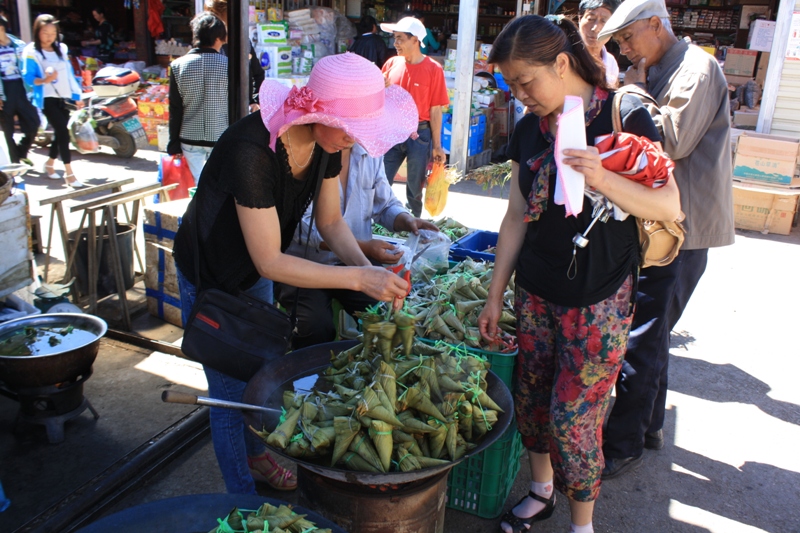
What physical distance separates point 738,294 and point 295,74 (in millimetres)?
6583

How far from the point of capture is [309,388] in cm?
219

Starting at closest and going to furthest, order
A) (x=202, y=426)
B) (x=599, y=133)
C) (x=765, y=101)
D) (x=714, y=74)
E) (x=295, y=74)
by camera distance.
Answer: (x=599, y=133)
(x=714, y=74)
(x=202, y=426)
(x=765, y=101)
(x=295, y=74)

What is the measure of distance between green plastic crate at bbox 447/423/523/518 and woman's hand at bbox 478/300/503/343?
424mm

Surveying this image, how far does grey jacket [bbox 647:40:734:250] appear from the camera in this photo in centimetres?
265

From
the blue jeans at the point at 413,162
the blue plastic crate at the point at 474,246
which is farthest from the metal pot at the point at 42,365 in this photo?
the blue jeans at the point at 413,162

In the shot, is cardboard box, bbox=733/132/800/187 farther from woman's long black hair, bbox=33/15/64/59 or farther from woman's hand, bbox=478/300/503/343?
woman's long black hair, bbox=33/15/64/59

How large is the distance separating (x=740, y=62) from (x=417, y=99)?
6685mm

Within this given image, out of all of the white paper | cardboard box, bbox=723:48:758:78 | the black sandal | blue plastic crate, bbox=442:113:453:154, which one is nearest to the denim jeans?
the black sandal

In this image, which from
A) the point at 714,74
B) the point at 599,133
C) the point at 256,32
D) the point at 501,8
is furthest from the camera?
the point at 501,8

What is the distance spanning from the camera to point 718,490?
10.1ft

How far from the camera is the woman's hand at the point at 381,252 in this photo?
3039 millimetres

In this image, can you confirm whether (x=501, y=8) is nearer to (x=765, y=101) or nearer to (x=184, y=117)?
(x=765, y=101)

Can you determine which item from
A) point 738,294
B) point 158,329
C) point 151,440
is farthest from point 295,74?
point 151,440

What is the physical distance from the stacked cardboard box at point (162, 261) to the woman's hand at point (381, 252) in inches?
67.9
